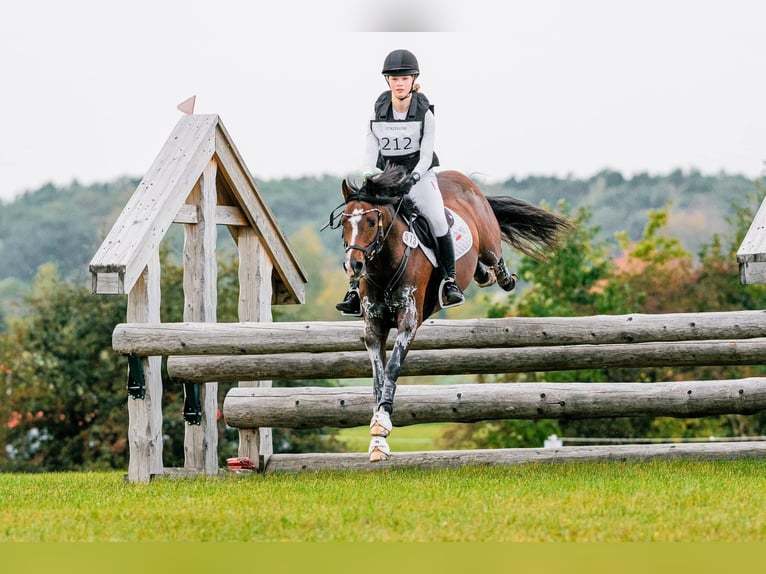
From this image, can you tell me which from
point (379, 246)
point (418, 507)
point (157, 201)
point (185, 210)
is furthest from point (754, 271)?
point (185, 210)

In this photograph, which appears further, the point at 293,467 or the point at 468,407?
the point at 293,467

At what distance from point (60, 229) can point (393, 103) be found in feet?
120

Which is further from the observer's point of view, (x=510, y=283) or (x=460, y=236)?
(x=510, y=283)

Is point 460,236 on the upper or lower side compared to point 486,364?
upper

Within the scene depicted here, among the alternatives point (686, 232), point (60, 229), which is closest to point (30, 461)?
point (60, 229)

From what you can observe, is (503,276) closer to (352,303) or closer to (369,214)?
(352,303)

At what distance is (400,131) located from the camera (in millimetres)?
8430

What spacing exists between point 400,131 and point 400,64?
0.46 m

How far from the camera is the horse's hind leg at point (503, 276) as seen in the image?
32.0ft

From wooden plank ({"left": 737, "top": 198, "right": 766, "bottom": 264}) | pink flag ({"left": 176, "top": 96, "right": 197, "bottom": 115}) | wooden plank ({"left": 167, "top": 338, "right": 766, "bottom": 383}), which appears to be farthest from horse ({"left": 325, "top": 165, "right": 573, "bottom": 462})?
pink flag ({"left": 176, "top": 96, "right": 197, "bottom": 115})

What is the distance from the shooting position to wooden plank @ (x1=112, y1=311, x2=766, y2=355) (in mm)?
9109

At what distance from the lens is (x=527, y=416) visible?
30.8ft

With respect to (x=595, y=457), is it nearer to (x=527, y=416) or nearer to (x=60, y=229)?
(x=527, y=416)

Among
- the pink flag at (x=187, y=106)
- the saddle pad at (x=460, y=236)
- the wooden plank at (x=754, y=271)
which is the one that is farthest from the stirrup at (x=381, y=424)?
the pink flag at (x=187, y=106)
